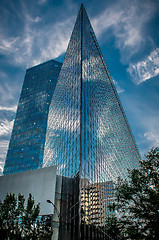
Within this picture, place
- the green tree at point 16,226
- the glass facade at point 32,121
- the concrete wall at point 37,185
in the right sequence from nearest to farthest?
the green tree at point 16,226 → the concrete wall at point 37,185 → the glass facade at point 32,121

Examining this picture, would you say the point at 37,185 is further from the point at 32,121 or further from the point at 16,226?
the point at 32,121

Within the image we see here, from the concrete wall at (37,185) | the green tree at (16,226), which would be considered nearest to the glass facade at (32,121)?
the concrete wall at (37,185)

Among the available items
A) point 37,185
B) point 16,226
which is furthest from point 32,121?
point 16,226

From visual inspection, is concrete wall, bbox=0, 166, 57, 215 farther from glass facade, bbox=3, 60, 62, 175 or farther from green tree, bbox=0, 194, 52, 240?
glass facade, bbox=3, 60, 62, 175

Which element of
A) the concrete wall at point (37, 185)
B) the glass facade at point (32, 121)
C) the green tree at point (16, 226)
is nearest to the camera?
the green tree at point (16, 226)

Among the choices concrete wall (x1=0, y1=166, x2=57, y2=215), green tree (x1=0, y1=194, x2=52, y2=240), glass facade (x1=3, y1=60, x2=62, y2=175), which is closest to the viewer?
green tree (x1=0, y1=194, x2=52, y2=240)

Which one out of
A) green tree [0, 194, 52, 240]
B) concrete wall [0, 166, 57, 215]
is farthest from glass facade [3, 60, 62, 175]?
green tree [0, 194, 52, 240]

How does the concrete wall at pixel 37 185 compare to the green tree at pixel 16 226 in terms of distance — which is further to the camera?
the concrete wall at pixel 37 185

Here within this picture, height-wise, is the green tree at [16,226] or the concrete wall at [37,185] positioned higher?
the concrete wall at [37,185]

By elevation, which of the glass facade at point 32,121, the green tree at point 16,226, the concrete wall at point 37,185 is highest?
the glass facade at point 32,121

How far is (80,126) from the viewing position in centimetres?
3014

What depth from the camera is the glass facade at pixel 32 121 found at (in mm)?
105688

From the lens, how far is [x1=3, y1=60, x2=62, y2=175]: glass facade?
105688 mm

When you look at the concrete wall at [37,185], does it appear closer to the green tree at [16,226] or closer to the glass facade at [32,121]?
the green tree at [16,226]
